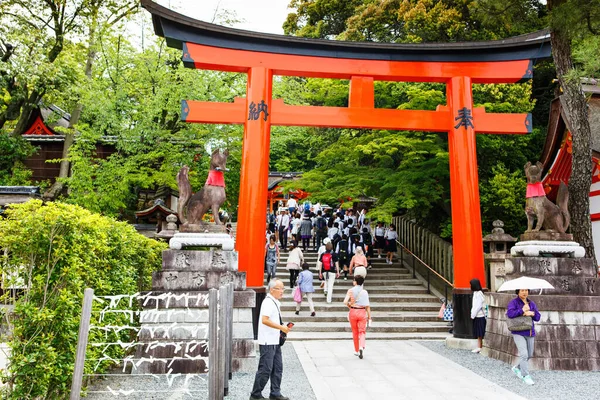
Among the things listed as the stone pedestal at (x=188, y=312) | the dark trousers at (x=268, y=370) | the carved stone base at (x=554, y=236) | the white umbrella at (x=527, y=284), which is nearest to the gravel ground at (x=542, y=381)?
the white umbrella at (x=527, y=284)

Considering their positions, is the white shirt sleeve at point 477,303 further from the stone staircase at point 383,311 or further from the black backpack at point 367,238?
the black backpack at point 367,238

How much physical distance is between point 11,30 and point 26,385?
13543 mm

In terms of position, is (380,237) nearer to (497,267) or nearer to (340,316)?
(497,267)

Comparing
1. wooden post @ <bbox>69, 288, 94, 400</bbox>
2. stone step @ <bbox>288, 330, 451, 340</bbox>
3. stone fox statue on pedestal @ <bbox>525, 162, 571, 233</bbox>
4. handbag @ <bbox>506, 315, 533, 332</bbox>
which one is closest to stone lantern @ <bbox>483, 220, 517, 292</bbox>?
stone step @ <bbox>288, 330, 451, 340</bbox>

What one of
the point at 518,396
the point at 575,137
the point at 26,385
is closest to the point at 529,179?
the point at 575,137

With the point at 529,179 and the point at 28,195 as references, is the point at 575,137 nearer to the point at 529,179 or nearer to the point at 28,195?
the point at 529,179

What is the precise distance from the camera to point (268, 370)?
5445 millimetres

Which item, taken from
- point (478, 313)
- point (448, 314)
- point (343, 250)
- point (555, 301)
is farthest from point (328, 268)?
point (555, 301)

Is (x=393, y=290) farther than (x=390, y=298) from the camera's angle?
Yes

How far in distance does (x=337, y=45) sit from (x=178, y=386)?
7603 millimetres

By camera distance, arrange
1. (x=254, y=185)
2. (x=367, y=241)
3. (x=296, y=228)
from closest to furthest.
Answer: (x=254, y=185) → (x=367, y=241) → (x=296, y=228)

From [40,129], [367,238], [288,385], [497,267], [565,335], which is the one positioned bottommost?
[288,385]

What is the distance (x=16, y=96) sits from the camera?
15.3 m

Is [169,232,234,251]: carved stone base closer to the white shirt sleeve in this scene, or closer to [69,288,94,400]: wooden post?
[69,288,94,400]: wooden post
